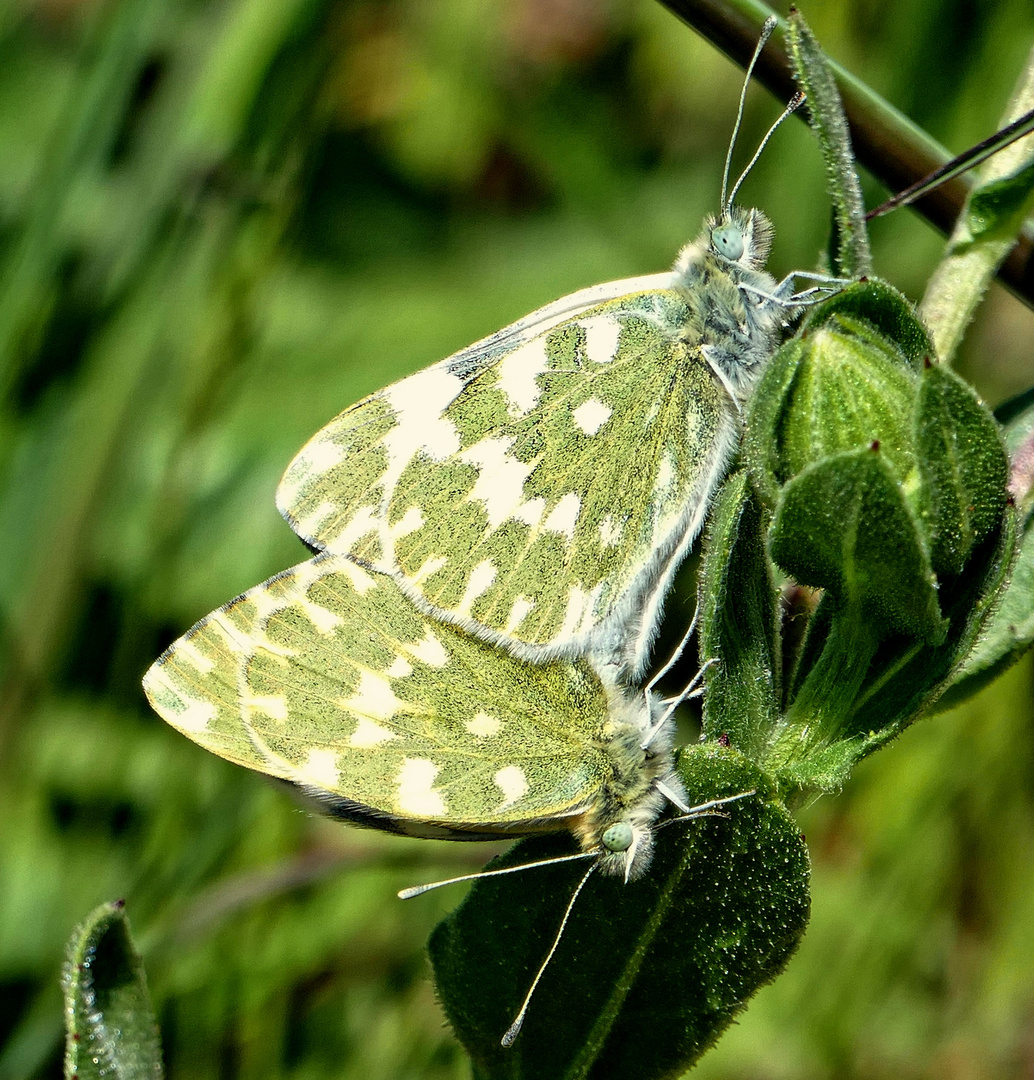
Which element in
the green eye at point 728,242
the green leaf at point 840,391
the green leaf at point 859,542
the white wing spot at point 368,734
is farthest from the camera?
the green eye at point 728,242

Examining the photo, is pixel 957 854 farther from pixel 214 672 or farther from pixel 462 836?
pixel 214 672

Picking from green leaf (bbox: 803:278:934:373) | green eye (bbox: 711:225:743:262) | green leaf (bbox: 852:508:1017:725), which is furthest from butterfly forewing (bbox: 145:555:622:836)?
green eye (bbox: 711:225:743:262)

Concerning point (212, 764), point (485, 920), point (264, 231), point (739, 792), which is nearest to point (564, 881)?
point (485, 920)

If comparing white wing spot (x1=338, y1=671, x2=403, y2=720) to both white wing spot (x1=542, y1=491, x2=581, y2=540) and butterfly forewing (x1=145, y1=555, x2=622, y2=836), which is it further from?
white wing spot (x1=542, y1=491, x2=581, y2=540)

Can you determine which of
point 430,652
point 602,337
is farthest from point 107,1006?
point 602,337

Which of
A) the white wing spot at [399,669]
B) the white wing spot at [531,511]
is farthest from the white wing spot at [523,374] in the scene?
the white wing spot at [399,669]

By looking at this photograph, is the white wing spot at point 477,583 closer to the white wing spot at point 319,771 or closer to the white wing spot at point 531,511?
the white wing spot at point 531,511
